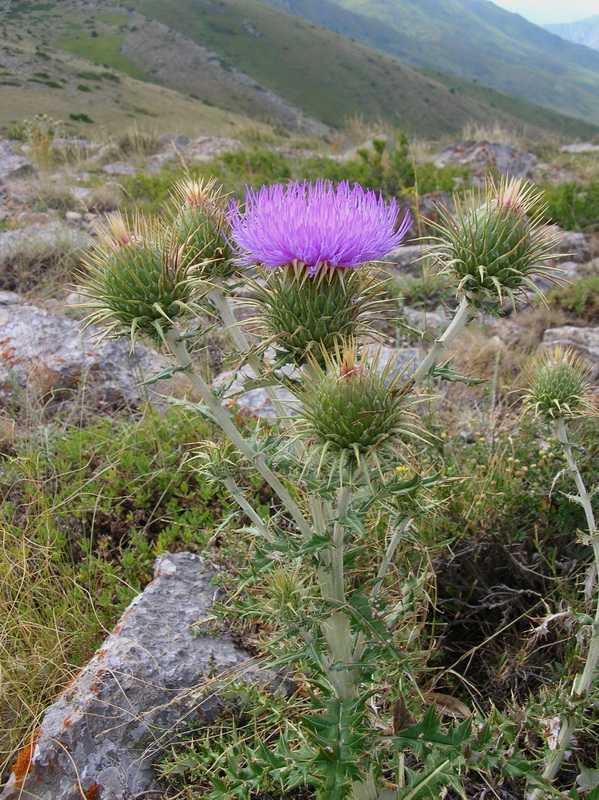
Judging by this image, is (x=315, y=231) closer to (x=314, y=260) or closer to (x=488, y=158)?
(x=314, y=260)

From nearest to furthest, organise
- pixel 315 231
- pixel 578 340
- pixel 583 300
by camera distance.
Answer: pixel 315 231
pixel 578 340
pixel 583 300

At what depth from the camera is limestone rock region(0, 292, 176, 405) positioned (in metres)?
5.55

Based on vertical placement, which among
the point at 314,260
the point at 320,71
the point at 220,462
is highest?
the point at 320,71

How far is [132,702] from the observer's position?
280 cm

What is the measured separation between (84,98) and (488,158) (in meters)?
40.9

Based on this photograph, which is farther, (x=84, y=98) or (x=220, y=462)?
(x=84, y=98)

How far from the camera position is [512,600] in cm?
335

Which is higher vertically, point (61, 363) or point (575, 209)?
point (575, 209)

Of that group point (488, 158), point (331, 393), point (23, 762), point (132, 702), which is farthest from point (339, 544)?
point (488, 158)

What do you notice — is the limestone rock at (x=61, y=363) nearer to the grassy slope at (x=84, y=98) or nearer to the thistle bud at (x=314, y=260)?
the thistle bud at (x=314, y=260)

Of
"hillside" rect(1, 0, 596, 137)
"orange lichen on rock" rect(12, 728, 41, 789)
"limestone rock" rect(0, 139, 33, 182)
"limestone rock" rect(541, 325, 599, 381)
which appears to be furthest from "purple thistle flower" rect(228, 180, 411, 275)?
"hillside" rect(1, 0, 596, 137)

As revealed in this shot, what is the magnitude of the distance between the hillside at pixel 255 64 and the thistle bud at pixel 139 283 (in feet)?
270

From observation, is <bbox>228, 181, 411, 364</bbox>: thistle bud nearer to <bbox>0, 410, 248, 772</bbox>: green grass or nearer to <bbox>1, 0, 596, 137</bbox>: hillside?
<bbox>0, 410, 248, 772</bbox>: green grass

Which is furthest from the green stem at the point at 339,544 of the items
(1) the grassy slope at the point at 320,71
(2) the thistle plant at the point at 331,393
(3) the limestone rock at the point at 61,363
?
(1) the grassy slope at the point at 320,71
